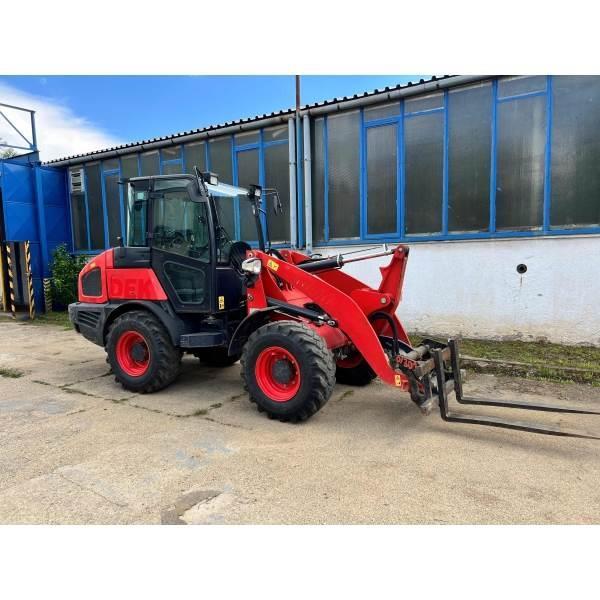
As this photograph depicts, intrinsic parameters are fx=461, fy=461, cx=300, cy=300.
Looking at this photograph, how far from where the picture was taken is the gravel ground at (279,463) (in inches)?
112

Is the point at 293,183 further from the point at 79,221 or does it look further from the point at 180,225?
the point at 79,221

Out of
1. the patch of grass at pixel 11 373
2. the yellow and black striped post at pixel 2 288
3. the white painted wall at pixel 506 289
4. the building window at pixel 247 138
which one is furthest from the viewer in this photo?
the yellow and black striped post at pixel 2 288

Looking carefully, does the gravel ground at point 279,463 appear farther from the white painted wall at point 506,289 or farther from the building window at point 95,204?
the building window at point 95,204

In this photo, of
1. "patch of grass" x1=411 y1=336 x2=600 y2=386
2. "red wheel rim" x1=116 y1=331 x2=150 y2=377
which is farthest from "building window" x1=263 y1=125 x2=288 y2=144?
"red wheel rim" x1=116 y1=331 x2=150 y2=377

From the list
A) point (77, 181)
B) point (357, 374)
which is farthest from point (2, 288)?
point (357, 374)

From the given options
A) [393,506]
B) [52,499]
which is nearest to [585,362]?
[393,506]

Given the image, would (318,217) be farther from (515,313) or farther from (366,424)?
(366,424)

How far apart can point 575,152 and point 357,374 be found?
510 cm

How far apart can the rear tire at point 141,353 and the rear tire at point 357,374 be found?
192 centimetres

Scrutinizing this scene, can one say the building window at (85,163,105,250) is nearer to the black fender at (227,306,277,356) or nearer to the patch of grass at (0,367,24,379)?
the patch of grass at (0,367,24,379)

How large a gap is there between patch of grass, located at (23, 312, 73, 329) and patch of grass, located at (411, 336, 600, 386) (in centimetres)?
858

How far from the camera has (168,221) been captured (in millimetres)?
5262

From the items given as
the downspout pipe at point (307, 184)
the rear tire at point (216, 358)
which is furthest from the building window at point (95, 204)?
the rear tire at point (216, 358)

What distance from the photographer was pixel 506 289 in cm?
769
